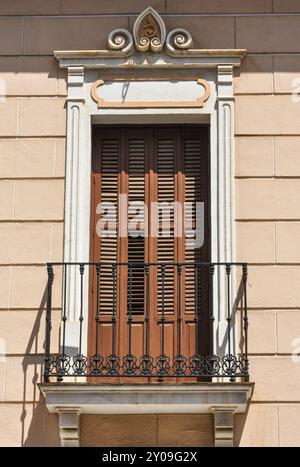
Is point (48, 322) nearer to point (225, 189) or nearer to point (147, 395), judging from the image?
point (147, 395)

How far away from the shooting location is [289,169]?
13414 millimetres

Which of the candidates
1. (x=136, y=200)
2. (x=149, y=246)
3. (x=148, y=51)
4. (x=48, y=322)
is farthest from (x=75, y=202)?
(x=148, y=51)

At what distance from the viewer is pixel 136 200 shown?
13648mm

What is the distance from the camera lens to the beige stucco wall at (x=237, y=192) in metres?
12.7

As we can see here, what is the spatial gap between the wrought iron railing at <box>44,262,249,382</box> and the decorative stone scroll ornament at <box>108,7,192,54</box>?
2436 millimetres

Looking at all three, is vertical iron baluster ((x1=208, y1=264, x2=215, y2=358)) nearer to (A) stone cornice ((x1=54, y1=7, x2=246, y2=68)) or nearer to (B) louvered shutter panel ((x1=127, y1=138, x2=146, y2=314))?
(B) louvered shutter panel ((x1=127, y1=138, x2=146, y2=314))

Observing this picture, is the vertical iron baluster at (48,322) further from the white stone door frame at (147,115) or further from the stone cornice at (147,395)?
the white stone door frame at (147,115)

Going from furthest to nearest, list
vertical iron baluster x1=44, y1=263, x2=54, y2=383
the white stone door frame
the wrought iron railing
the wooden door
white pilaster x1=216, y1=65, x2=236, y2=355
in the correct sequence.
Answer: the white stone door frame
the wooden door
white pilaster x1=216, y1=65, x2=236, y2=355
the wrought iron railing
vertical iron baluster x1=44, y1=263, x2=54, y2=383

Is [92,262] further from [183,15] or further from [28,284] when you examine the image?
[183,15]

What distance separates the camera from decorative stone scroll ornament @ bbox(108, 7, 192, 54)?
13727 millimetres

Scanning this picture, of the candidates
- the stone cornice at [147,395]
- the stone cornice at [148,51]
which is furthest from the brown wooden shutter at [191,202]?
the stone cornice at [147,395]

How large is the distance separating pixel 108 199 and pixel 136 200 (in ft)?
1.01

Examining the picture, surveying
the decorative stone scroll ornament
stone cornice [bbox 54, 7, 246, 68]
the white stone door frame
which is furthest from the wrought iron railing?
the decorative stone scroll ornament
